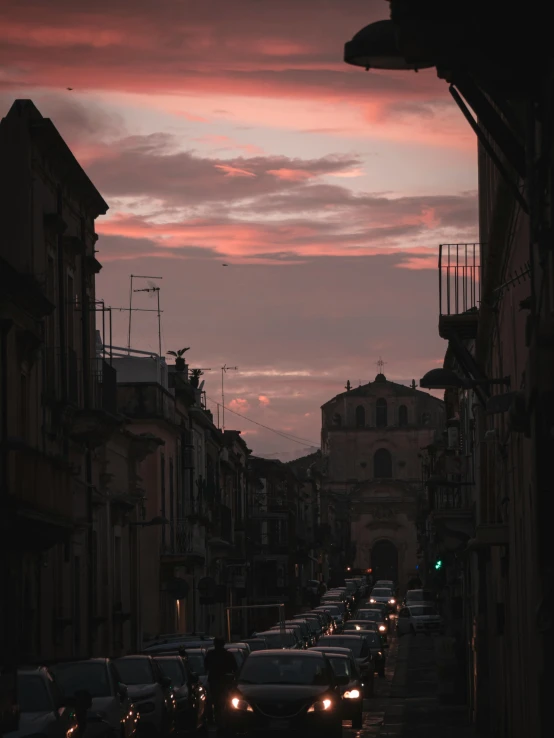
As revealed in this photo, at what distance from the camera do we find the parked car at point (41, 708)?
51.5 ft

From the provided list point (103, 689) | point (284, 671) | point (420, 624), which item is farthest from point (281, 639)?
point (420, 624)

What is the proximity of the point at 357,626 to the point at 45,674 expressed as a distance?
38718mm

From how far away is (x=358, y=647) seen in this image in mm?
39094

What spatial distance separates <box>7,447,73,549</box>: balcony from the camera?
22.4 meters

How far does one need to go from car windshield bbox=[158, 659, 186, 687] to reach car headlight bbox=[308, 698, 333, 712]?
4816mm

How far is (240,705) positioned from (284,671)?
1.58 meters

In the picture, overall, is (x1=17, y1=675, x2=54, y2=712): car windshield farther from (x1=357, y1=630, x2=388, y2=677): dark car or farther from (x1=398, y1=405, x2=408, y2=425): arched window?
(x1=398, y1=405, x2=408, y2=425): arched window

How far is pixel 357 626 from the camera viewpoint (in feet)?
182

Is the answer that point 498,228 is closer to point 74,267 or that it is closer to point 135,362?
point 74,267

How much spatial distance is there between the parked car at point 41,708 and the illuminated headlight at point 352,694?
1126 cm

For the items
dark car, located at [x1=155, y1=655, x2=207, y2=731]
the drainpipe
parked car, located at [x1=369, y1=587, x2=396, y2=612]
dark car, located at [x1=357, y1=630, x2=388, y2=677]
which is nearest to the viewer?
dark car, located at [x1=155, y1=655, x2=207, y2=731]

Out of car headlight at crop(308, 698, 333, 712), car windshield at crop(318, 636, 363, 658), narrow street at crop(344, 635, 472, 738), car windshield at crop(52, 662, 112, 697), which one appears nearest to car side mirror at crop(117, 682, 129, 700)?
car windshield at crop(52, 662, 112, 697)

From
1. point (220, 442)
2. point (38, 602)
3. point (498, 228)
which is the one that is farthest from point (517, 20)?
point (220, 442)

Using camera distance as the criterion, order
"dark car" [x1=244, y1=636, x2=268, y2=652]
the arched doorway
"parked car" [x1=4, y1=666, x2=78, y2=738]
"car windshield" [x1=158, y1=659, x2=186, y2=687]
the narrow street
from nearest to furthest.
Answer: "parked car" [x1=4, y1=666, x2=78, y2=738] → "car windshield" [x1=158, y1=659, x2=186, y2=687] → the narrow street → "dark car" [x1=244, y1=636, x2=268, y2=652] → the arched doorway
